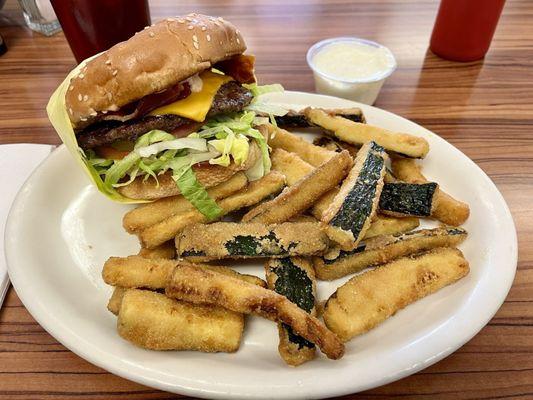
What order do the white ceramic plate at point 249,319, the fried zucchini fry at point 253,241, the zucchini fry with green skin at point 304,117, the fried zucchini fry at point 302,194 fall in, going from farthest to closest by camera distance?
the zucchini fry with green skin at point 304,117, the fried zucchini fry at point 302,194, the fried zucchini fry at point 253,241, the white ceramic plate at point 249,319

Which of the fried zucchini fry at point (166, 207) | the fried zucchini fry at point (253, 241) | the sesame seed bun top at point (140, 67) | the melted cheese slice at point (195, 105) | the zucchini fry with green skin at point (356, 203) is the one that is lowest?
the fried zucchini fry at point (166, 207)

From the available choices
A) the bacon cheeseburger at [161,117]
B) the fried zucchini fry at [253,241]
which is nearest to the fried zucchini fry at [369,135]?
the bacon cheeseburger at [161,117]

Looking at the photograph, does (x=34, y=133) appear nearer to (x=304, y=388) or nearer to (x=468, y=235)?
(x=304, y=388)

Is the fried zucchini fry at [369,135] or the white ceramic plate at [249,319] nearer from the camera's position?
the white ceramic plate at [249,319]

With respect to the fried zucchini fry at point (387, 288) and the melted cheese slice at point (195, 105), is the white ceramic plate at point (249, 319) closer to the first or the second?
the fried zucchini fry at point (387, 288)

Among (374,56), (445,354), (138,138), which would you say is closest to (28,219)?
(138,138)
